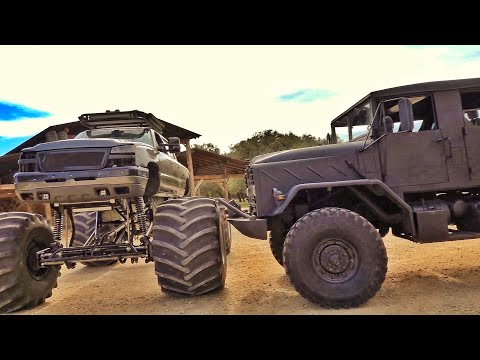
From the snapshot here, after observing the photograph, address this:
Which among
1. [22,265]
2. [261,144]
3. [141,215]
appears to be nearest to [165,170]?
[141,215]

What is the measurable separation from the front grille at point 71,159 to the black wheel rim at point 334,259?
285 centimetres

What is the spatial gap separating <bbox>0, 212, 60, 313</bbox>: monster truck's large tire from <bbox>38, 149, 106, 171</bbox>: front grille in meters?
0.84

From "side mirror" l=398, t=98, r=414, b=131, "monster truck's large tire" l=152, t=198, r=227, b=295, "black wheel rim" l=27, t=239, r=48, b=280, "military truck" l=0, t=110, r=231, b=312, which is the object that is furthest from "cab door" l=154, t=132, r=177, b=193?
"side mirror" l=398, t=98, r=414, b=131

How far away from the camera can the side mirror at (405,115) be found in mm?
4777

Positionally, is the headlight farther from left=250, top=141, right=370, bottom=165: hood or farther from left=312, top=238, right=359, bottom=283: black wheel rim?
left=312, top=238, right=359, bottom=283: black wheel rim

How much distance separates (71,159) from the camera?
16.3 ft

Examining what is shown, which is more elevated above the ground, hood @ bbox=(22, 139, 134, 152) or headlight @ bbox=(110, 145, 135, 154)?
hood @ bbox=(22, 139, 134, 152)

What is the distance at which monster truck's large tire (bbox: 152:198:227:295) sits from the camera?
15.1 ft

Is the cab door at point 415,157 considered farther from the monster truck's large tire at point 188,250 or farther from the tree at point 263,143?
the tree at point 263,143

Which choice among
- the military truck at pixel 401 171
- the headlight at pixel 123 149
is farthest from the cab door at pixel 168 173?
the military truck at pixel 401 171

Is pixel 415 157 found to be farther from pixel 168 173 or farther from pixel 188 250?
pixel 168 173

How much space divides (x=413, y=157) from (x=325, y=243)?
172 centimetres

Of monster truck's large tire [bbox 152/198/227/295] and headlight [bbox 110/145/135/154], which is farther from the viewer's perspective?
headlight [bbox 110/145/135/154]

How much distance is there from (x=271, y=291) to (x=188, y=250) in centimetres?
142
